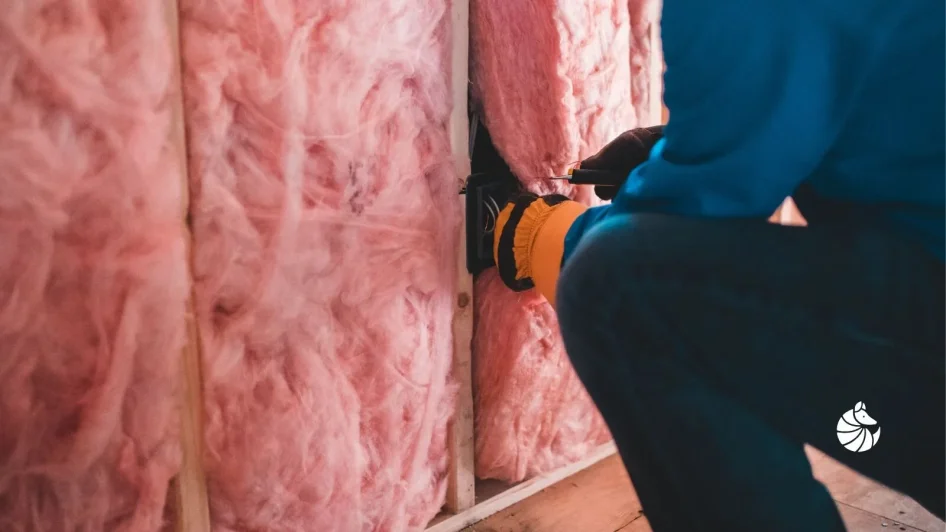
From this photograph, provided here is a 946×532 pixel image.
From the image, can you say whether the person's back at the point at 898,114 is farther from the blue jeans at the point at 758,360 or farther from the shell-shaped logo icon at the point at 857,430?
the shell-shaped logo icon at the point at 857,430

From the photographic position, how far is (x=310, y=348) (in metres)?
0.88

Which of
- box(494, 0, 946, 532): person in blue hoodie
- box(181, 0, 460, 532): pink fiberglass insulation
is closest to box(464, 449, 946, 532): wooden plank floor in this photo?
box(181, 0, 460, 532): pink fiberglass insulation

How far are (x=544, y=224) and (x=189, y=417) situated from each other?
0.55 metres

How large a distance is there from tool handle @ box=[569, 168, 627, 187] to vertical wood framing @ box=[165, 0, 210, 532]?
1.75 feet

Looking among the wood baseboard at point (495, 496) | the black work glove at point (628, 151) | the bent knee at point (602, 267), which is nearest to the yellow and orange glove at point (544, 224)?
the black work glove at point (628, 151)

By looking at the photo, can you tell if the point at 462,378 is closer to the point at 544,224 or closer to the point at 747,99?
the point at 544,224

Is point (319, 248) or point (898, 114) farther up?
point (898, 114)

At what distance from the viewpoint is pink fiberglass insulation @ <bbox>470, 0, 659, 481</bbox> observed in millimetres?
1072

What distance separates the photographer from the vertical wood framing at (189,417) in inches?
29.9

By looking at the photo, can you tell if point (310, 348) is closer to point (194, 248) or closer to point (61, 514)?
point (194, 248)

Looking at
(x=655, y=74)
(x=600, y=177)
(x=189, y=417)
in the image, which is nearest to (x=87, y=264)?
(x=189, y=417)

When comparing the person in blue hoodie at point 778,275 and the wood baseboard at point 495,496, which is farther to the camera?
the wood baseboard at point 495,496

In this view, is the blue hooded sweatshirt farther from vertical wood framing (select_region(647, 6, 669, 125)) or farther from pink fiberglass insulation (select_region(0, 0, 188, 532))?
vertical wood framing (select_region(647, 6, 669, 125))

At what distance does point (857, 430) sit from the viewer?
0.59 meters
